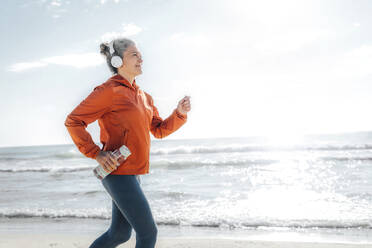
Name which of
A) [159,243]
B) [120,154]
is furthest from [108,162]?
[159,243]

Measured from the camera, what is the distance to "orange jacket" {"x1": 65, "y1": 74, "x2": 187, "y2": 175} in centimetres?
206

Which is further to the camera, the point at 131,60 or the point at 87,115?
the point at 131,60

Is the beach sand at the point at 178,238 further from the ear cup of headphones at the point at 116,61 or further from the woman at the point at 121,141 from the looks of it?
the ear cup of headphones at the point at 116,61

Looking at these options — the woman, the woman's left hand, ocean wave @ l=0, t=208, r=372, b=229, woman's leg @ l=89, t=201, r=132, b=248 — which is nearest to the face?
the woman

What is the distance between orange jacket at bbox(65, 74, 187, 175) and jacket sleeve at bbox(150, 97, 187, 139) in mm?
382

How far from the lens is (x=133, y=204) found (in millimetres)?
2031

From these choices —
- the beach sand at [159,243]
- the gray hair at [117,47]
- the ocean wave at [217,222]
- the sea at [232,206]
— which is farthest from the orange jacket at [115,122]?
the ocean wave at [217,222]

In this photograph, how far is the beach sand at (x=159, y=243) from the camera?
381 centimetres

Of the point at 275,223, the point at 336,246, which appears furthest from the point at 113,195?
the point at 275,223

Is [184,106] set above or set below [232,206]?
above

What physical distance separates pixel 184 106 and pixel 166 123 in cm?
20

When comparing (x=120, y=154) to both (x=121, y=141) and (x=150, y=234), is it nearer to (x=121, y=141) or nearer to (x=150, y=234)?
(x=121, y=141)

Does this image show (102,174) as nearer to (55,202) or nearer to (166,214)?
(166,214)

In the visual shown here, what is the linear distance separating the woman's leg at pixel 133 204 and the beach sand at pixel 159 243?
1953 millimetres
